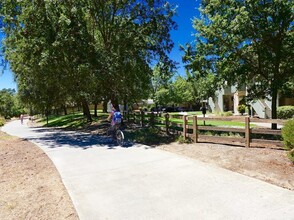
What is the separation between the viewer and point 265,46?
11.2m

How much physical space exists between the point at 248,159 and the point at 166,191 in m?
3.18

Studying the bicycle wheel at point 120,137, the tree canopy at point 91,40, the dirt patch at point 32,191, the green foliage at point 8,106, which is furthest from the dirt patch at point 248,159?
the green foliage at point 8,106

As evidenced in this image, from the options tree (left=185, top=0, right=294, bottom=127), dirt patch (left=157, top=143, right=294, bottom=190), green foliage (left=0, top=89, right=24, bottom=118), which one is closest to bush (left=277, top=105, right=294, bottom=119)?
tree (left=185, top=0, right=294, bottom=127)

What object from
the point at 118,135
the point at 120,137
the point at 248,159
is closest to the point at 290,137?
the point at 248,159

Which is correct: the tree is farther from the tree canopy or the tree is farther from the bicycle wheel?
the bicycle wheel

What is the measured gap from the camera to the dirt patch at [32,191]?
4477mm

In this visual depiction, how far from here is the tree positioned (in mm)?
10281

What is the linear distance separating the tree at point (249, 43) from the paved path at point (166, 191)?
5.97 meters

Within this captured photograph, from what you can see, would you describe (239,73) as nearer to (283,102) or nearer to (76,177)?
(76,177)

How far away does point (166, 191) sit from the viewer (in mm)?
5176

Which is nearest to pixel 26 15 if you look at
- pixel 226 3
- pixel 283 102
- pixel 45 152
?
pixel 45 152

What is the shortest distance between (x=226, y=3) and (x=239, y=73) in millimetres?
3065

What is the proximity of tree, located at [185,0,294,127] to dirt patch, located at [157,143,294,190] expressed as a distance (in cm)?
434

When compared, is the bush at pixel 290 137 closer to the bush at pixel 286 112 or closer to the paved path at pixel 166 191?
the paved path at pixel 166 191
